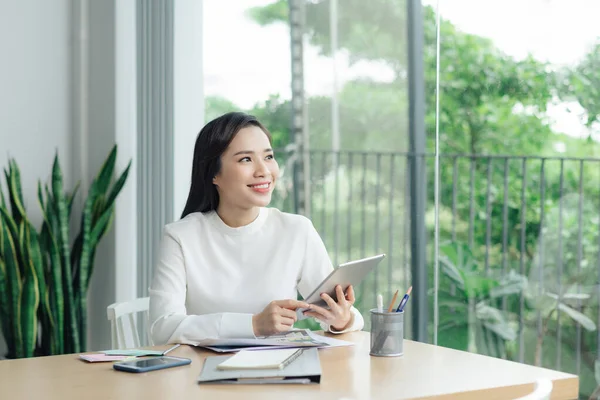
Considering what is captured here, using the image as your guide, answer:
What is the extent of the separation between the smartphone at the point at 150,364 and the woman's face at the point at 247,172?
0.62 metres

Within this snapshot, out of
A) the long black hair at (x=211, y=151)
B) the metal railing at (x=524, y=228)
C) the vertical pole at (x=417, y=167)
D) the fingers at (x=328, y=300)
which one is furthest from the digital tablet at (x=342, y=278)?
the vertical pole at (x=417, y=167)

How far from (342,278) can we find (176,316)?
458 mm

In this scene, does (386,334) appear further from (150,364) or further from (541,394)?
(541,394)

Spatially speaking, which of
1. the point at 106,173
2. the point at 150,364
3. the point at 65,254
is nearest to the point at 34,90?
the point at 106,173

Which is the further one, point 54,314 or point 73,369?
point 54,314

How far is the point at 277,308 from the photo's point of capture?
6.41 ft

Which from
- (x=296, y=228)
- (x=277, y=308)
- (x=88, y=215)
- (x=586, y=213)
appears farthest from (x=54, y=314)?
(x=586, y=213)

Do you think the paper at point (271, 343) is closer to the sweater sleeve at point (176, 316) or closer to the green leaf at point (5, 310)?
the sweater sleeve at point (176, 316)

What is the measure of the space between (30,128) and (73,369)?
8.02 ft

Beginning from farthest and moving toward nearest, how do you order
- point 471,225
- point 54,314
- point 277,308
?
1. point 54,314
2. point 471,225
3. point 277,308

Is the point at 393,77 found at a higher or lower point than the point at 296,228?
higher

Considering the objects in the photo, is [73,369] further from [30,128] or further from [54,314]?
[30,128]

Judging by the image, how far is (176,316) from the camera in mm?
2111

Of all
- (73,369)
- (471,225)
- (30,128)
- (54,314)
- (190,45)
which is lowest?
(54,314)
